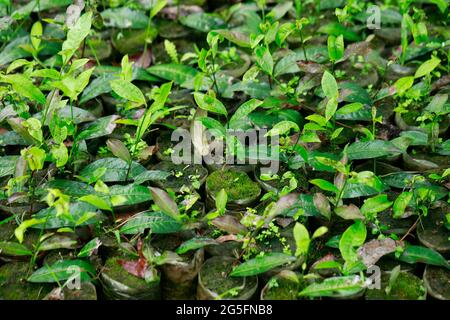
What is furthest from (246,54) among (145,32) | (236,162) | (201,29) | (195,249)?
(195,249)

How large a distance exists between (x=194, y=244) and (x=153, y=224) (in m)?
0.14

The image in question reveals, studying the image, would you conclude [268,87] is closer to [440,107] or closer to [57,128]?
[440,107]

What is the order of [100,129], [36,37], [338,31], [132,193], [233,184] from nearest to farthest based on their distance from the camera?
[132,193]
[233,184]
[100,129]
[36,37]
[338,31]

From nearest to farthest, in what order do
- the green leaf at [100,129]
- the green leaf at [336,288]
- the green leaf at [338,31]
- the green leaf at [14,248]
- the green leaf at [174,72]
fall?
1. the green leaf at [336,288]
2. the green leaf at [14,248]
3. the green leaf at [100,129]
4. the green leaf at [174,72]
5. the green leaf at [338,31]

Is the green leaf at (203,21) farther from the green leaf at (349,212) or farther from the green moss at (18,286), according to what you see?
the green moss at (18,286)

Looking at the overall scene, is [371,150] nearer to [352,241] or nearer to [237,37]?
[352,241]

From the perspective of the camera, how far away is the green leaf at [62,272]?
5.45 ft

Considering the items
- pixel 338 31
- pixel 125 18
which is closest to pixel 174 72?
pixel 125 18

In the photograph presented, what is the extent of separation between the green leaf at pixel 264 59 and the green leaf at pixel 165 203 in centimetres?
57

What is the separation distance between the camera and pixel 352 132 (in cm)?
211

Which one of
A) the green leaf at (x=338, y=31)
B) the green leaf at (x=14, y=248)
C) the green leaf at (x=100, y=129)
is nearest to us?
the green leaf at (x=14, y=248)

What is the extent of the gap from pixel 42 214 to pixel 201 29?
1.10 metres

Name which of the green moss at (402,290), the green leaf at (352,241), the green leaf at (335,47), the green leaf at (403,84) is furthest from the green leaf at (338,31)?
the green moss at (402,290)

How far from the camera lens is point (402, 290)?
5.38ft
